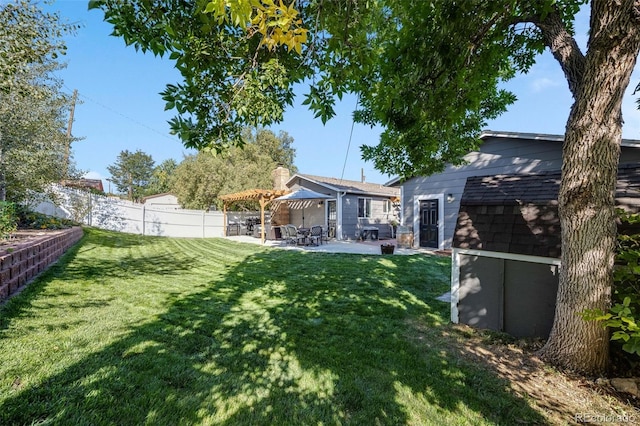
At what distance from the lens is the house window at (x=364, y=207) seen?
16962 mm

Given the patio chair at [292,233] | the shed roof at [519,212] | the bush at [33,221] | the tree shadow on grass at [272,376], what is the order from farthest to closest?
1. the patio chair at [292,233]
2. the bush at [33,221]
3. the shed roof at [519,212]
4. the tree shadow on grass at [272,376]

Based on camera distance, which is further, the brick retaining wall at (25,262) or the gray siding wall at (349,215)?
the gray siding wall at (349,215)

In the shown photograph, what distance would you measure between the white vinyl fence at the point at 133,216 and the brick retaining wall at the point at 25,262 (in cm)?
870

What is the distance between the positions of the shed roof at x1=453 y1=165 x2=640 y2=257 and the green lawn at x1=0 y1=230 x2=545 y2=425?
1463mm

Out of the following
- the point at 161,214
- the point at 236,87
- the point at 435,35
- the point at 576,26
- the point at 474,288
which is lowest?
the point at 474,288

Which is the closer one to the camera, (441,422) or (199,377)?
(441,422)

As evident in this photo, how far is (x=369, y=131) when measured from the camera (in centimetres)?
733

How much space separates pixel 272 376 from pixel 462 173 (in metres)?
11.1

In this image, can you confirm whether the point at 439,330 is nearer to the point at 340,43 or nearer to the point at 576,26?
the point at 340,43

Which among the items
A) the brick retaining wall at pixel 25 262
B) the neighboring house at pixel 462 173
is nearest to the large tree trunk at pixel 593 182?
the neighboring house at pixel 462 173

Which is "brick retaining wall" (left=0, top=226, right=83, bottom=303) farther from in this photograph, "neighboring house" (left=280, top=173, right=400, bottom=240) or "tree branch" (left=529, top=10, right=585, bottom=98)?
"neighboring house" (left=280, top=173, right=400, bottom=240)

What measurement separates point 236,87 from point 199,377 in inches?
109

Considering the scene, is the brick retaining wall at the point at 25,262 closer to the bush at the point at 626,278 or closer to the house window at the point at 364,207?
the bush at the point at 626,278

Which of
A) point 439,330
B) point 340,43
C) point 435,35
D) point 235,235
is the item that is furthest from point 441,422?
point 235,235
